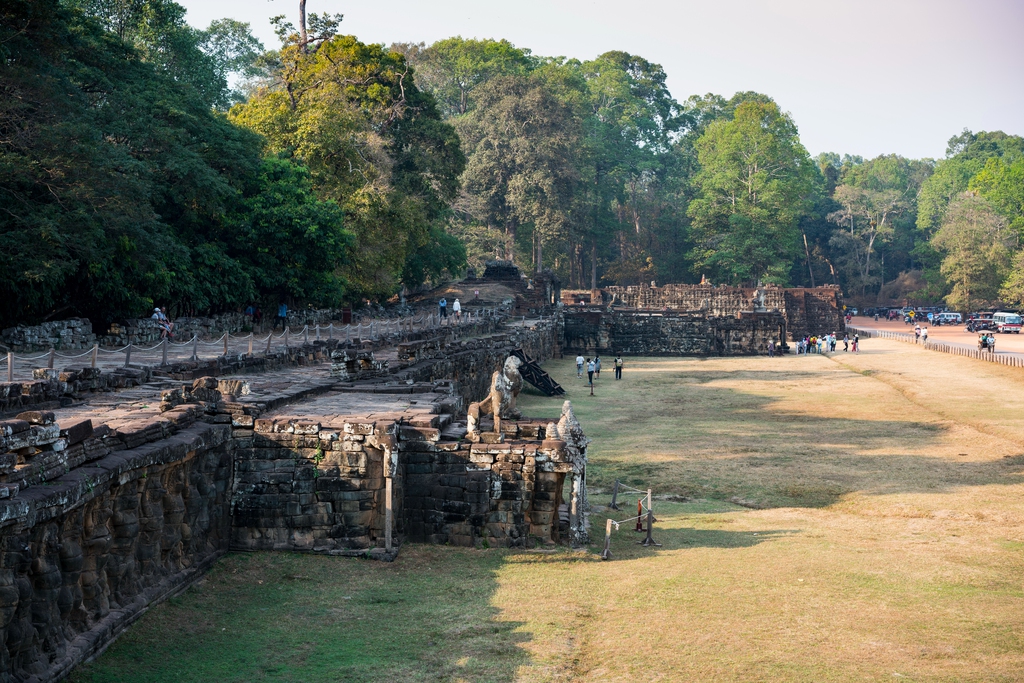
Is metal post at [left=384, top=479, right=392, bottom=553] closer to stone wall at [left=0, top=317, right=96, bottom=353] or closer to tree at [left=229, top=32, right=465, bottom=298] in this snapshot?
stone wall at [left=0, top=317, right=96, bottom=353]

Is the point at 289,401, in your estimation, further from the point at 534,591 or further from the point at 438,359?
the point at 438,359

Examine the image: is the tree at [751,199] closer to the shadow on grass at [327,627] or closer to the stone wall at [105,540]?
the shadow on grass at [327,627]

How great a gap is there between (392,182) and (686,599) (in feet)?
115

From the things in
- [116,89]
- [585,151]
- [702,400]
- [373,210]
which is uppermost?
[585,151]

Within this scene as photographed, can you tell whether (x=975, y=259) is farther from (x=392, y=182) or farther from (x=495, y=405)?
(x=495, y=405)

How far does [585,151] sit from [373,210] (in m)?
36.5

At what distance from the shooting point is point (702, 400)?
3186 cm

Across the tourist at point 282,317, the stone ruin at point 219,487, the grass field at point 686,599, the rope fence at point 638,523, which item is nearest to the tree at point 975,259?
the tourist at point 282,317

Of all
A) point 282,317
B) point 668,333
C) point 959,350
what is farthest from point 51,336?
point 959,350

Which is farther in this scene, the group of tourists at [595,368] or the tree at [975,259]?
the tree at [975,259]

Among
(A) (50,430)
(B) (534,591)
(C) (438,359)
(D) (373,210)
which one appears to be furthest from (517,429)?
(D) (373,210)

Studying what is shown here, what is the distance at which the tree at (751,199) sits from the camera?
72.8 metres

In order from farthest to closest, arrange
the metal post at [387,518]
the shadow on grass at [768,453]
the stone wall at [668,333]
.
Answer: the stone wall at [668,333], the shadow on grass at [768,453], the metal post at [387,518]

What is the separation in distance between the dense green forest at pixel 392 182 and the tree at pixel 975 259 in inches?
7.1
